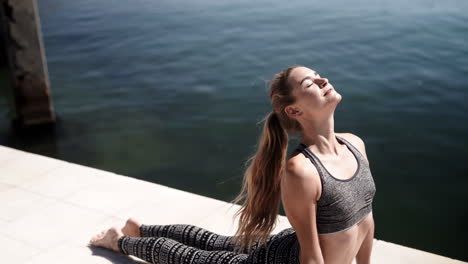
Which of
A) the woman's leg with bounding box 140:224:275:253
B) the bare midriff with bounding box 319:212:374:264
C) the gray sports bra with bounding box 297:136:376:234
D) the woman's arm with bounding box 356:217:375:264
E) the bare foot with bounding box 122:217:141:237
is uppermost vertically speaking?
the gray sports bra with bounding box 297:136:376:234

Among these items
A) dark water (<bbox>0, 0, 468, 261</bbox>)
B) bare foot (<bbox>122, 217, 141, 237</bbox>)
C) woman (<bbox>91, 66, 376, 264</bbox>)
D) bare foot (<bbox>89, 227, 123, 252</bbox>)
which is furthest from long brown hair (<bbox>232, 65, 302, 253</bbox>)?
dark water (<bbox>0, 0, 468, 261</bbox>)

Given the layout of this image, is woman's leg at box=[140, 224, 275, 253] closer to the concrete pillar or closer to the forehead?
the forehead

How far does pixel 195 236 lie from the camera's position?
3.62m

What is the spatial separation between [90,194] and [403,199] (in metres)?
3.68

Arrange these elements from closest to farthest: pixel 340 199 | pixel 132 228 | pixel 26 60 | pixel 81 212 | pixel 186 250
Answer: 1. pixel 340 199
2. pixel 186 250
3. pixel 132 228
4. pixel 81 212
5. pixel 26 60

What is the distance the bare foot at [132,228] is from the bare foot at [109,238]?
54 mm

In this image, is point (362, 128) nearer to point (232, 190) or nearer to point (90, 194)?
point (232, 190)

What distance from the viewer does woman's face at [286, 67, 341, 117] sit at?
8.98 feet

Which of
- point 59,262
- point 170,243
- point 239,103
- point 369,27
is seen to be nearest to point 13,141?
point 239,103

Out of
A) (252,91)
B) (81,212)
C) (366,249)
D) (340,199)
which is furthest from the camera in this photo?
(252,91)

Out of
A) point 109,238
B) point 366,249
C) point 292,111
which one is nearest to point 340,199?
point 292,111

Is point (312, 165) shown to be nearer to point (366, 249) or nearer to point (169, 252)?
point (366, 249)

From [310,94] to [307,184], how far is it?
459 millimetres

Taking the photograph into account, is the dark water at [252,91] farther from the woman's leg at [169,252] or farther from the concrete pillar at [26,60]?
the woman's leg at [169,252]
